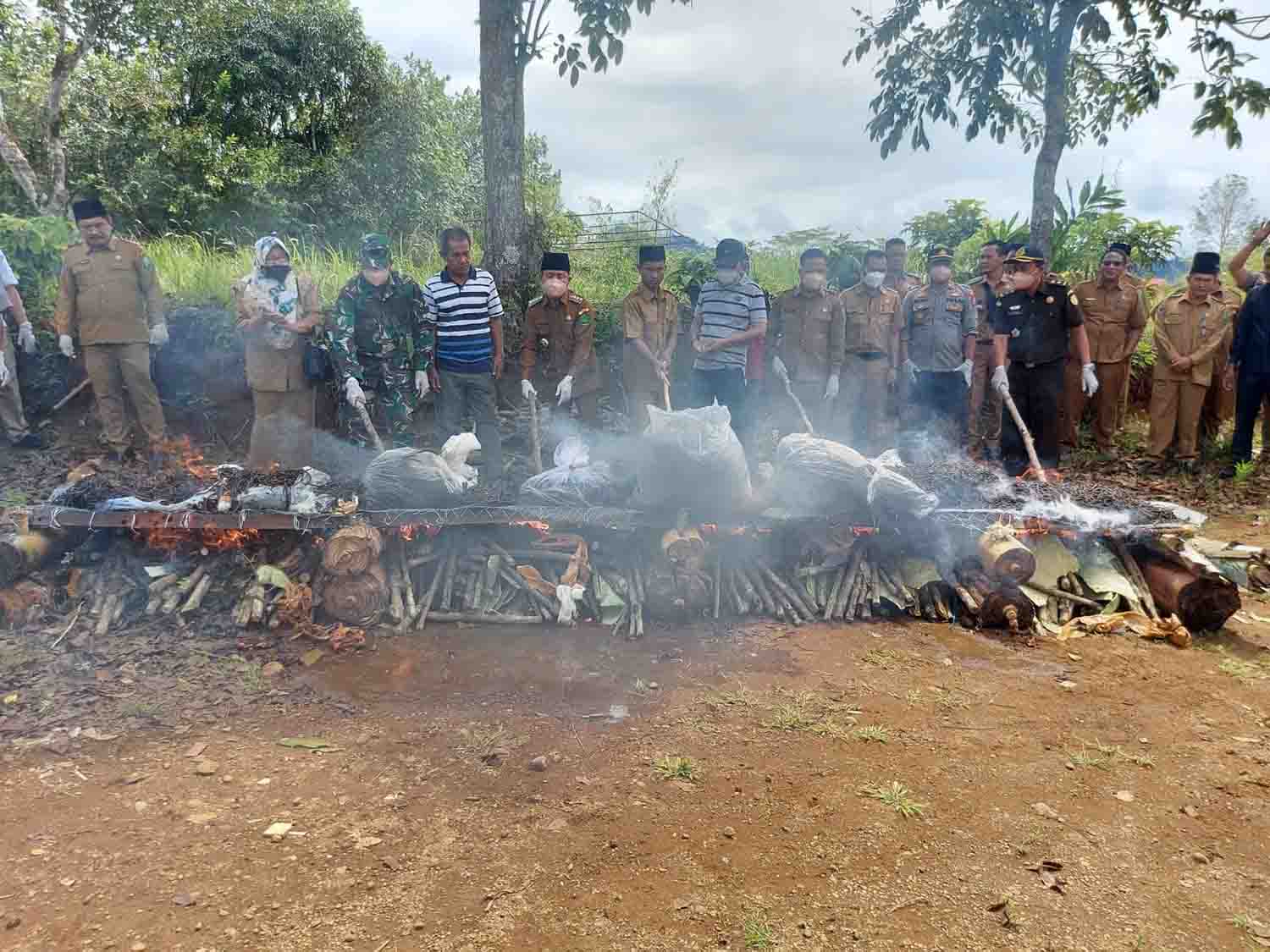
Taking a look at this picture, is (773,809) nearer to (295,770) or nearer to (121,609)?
(295,770)

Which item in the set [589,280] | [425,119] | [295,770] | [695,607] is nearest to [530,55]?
[589,280]

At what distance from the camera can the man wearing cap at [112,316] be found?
614 cm

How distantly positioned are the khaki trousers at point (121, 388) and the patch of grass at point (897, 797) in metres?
6.27

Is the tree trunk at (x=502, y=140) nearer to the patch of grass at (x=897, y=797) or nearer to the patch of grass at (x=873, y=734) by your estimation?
the patch of grass at (x=873, y=734)

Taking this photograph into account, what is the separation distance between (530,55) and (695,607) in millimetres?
5815

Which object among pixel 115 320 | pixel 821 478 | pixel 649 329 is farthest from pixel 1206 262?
pixel 115 320

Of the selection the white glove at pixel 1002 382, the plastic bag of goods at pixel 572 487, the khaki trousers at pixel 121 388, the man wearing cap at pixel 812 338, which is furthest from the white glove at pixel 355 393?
the white glove at pixel 1002 382

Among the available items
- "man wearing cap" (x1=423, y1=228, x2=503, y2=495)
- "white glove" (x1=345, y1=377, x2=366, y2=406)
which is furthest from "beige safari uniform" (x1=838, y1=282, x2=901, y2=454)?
"white glove" (x1=345, y1=377, x2=366, y2=406)

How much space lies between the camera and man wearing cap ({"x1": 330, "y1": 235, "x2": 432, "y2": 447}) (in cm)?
566

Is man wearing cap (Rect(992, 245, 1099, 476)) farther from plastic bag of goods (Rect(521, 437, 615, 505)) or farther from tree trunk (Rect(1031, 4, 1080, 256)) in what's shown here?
plastic bag of goods (Rect(521, 437, 615, 505))

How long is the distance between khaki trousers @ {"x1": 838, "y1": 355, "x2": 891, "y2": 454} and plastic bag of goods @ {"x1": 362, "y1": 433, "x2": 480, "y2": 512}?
405 centimetres

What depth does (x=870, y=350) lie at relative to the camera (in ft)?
23.7

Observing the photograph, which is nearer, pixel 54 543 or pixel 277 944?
pixel 277 944

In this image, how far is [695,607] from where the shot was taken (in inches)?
183
